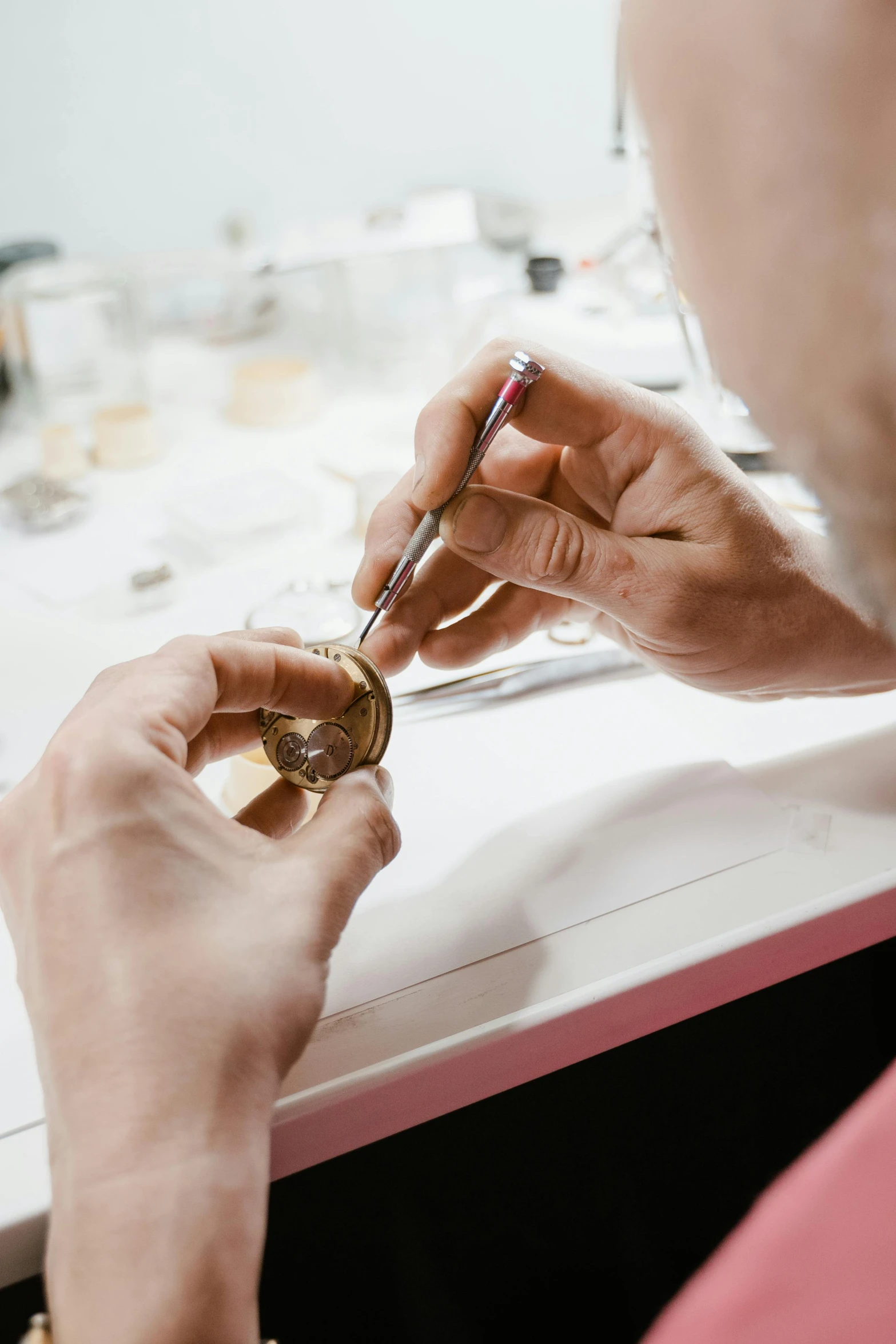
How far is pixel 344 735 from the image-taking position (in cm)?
61

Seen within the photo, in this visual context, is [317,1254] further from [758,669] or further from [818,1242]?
[758,669]

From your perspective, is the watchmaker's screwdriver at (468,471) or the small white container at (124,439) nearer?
the watchmaker's screwdriver at (468,471)

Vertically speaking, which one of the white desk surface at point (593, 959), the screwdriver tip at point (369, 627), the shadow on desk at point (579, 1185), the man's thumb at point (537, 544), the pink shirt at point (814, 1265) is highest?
the man's thumb at point (537, 544)

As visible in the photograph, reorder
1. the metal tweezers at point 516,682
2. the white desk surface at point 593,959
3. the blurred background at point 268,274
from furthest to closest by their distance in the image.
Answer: the blurred background at point 268,274
the metal tweezers at point 516,682
the white desk surface at point 593,959

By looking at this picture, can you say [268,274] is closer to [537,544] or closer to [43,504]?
[43,504]

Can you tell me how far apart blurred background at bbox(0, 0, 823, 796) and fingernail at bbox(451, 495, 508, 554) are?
228 millimetres

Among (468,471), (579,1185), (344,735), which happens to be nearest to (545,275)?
(468,471)

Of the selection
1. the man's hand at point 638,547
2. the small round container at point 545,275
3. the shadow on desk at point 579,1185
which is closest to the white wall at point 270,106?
the small round container at point 545,275

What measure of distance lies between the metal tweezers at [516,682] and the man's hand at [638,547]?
4cm

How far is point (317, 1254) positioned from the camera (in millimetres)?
727

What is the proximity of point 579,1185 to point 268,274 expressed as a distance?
1.13 meters

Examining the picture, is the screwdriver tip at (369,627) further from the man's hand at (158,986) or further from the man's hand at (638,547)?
the man's hand at (158,986)

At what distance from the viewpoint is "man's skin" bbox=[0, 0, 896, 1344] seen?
1.08ft

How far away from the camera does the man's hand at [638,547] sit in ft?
2.22
